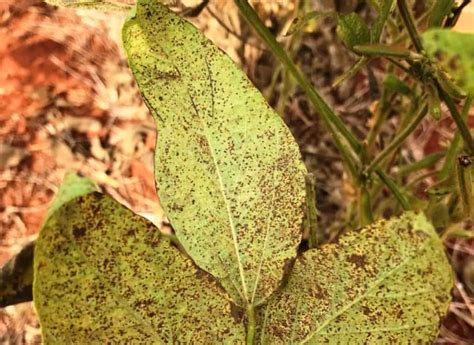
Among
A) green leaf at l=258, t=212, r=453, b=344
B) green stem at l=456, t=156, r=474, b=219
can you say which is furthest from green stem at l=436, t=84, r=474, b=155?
green leaf at l=258, t=212, r=453, b=344

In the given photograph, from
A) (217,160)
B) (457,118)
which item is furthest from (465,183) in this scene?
(217,160)

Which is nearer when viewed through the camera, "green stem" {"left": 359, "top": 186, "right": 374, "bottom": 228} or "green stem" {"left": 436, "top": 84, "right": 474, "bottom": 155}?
"green stem" {"left": 436, "top": 84, "right": 474, "bottom": 155}

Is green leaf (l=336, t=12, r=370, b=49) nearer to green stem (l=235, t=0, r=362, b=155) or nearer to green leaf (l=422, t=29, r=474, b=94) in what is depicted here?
green stem (l=235, t=0, r=362, b=155)

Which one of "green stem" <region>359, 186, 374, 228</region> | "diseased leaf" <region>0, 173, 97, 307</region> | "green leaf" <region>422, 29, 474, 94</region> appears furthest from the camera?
"green stem" <region>359, 186, 374, 228</region>

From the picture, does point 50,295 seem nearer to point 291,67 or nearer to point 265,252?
point 265,252

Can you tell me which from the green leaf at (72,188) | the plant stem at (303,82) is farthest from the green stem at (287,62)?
the green leaf at (72,188)

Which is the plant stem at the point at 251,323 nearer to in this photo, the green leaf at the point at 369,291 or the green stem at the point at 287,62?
the green leaf at the point at 369,291

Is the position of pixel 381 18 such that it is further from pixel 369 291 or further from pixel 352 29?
pixel 369 291

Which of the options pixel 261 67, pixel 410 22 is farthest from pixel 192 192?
pixel 261 67
